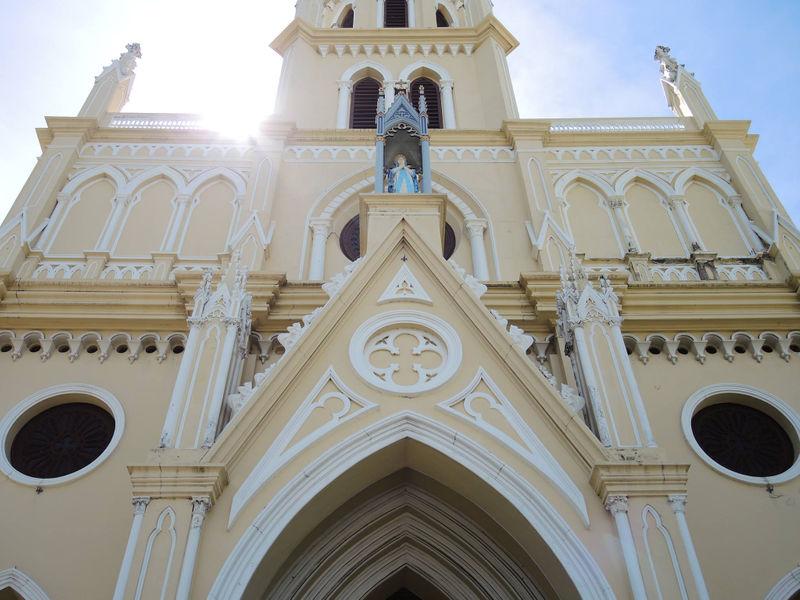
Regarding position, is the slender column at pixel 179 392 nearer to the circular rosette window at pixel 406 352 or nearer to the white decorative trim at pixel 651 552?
the circular rosette window at pixel 406 352

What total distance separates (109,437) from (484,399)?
17.5 ft

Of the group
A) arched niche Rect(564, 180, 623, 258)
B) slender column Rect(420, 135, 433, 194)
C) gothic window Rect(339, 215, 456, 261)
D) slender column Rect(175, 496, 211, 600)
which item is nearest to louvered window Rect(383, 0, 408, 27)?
arched niche Rect(564, 180, 623, 258)

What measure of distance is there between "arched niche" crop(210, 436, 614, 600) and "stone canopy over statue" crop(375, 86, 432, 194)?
199 inches

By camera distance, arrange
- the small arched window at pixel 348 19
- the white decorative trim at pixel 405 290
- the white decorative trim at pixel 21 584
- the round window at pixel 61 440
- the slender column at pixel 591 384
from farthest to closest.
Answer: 1. the small arched window at pixel 348 19
2. the round window at pixel 61 440
3. the white decorative trim at pixel 405 290
4. the white decorative trim at pixel 21 584
5. the slender column at pixel 591 384

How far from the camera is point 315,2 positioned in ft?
72.9

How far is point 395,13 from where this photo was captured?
74.8 ft

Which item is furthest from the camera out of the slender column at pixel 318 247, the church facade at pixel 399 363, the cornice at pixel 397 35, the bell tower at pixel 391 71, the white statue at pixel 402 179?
the cornice at pixel 397 35

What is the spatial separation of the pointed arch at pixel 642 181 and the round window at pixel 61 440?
10.3m

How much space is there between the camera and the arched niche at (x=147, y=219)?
13.9 metres

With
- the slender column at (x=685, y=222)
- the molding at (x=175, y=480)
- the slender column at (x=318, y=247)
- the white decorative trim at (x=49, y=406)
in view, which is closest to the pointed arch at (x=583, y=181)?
the slender column at (x=685, y=222)

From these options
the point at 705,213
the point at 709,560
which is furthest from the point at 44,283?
the point at 705,213

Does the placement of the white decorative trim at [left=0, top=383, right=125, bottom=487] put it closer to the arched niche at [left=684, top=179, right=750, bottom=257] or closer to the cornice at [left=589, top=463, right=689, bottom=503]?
the cornice at [left=589, top=463, right=689, bottom=503]

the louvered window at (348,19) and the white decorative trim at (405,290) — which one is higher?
the louvered window at (348,19)

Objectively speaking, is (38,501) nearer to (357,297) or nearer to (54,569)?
(54,569)
